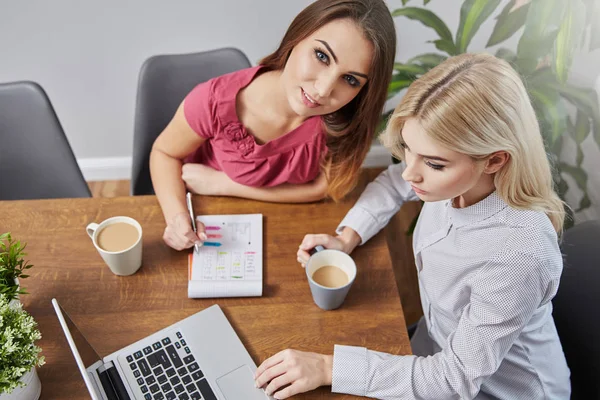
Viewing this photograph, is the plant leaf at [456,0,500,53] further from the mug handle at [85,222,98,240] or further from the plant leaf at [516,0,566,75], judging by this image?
the mug handle at [85,222,98,240]

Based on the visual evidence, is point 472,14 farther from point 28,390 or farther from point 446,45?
point 28,390

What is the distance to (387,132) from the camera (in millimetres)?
993

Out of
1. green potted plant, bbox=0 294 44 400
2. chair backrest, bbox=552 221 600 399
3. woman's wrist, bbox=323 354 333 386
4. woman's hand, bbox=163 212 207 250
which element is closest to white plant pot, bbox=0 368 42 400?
green potted plant, bbox=0 294 44 400

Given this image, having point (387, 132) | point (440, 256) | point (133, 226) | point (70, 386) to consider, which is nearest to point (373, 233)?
point (440, 256)

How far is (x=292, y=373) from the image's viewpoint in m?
0.94

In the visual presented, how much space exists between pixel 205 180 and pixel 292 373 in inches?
21.7

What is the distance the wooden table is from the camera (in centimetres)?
Answer: 102

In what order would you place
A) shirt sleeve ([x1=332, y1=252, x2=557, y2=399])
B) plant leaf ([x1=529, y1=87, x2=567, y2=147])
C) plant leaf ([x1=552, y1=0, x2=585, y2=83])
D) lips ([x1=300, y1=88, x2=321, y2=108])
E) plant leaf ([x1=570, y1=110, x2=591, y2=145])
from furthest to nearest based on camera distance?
1. plant leaf ([x1=570, y1=110, x2=591, y2=145])
2. plant leaf ([x1=529, y1=87, x2=567, y2=147])
3. plant leaf ([x1=552, y1=0, x2=585, y2=83])
4. lips ([x1=300, y1=88, x2=321, y2=108])
5. shirt sleeve ([x1=332, y1=252, x2=557, y2=399])

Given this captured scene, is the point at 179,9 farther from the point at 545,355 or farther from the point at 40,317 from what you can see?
the point at 545,355

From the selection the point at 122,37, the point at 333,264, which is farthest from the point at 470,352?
the point at 122,37

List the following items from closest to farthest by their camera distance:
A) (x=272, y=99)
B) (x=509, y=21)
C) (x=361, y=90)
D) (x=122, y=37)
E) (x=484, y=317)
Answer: (x=484, y=317), (x=361, y=90), (x=272, y=99), (x=509, y=21), (x=122, y=37)

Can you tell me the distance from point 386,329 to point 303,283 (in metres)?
0.20

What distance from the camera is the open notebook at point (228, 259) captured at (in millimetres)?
1091

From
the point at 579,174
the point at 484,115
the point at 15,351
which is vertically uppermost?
the point at 484,115
